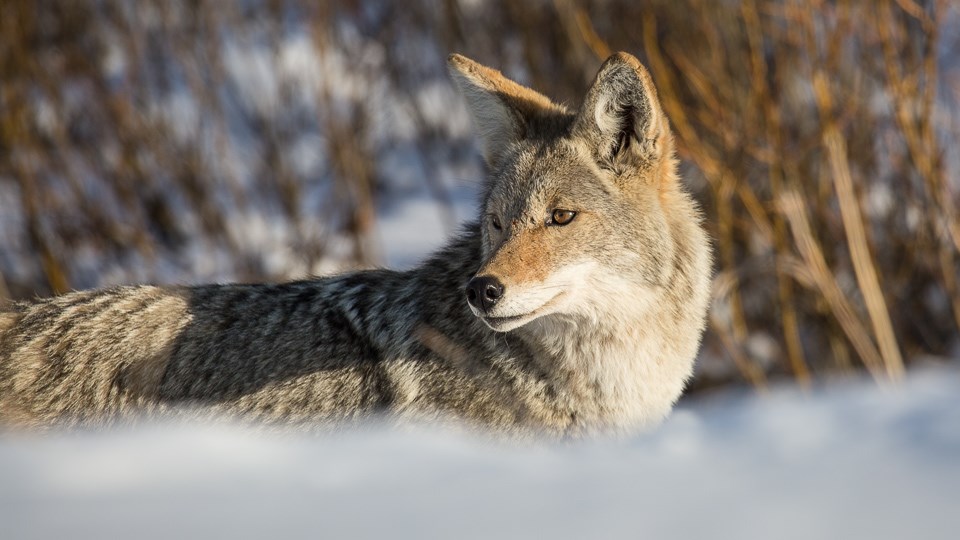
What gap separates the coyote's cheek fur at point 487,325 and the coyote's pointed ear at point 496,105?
0.01 metres

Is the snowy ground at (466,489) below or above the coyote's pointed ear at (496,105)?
below

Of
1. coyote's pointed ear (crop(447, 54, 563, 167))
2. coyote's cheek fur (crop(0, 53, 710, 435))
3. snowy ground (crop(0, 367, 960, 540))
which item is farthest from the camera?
coyote's pointed ear (crop(447, 54, 563, 167))

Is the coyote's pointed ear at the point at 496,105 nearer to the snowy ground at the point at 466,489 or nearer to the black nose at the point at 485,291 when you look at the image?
the black nose at the point at 485,291

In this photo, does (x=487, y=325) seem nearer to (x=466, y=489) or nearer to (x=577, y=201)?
(x=577, y=201)

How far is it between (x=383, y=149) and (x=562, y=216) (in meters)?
6.58

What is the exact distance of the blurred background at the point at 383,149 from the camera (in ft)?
23.4

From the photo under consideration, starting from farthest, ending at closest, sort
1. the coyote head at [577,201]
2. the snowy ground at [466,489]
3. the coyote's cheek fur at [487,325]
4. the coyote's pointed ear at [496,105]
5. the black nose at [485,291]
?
the coyote's pointed ear at [496,105]
the coyote's cheek fur at [487,325]
the coyote head at [577,201]
the black nose at [485,291]
the snowy ground at [466,489]

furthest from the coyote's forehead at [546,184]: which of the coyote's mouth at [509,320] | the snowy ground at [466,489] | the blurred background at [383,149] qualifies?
the blurred background at [383,149]

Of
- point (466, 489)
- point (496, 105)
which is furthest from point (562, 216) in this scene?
point (466, 489)

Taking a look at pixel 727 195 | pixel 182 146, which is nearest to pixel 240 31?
pixel 182 146

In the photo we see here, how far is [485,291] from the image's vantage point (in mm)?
3459

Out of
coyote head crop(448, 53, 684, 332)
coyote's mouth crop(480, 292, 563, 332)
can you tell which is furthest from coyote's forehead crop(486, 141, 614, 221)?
coyote's mouth crop(480, 292, 563, 332)

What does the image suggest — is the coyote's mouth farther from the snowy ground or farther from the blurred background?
the blurred background

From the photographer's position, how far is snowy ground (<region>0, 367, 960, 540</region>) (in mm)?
1710
